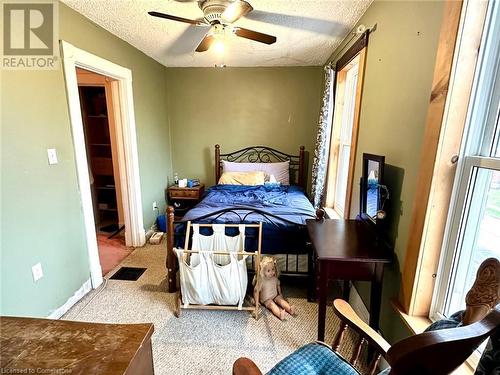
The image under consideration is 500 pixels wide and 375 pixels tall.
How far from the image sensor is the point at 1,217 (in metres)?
1.50

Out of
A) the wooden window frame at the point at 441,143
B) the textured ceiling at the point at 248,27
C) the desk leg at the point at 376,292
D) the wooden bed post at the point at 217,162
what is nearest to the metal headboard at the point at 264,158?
the wooden bed post at the point at 217,162

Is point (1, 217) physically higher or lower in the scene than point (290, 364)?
higher

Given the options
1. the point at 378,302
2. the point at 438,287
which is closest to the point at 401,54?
the point at 438,287

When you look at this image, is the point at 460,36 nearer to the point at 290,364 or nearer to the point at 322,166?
the point at 290,364

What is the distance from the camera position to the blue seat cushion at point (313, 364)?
907 millimetres

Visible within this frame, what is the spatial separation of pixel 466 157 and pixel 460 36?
1.57 feet

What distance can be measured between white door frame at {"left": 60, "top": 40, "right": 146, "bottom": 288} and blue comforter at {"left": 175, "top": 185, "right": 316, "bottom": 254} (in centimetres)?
82

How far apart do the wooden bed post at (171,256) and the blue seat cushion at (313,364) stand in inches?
52.4

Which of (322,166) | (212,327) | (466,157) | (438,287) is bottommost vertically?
(212,327)

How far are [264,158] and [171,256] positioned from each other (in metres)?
2.40

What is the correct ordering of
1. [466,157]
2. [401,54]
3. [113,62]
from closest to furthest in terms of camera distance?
[466,157] < [401,54] < [113,62]

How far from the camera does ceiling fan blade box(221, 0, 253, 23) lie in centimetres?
163

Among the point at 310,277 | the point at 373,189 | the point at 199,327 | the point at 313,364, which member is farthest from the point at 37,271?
the point at 373,189

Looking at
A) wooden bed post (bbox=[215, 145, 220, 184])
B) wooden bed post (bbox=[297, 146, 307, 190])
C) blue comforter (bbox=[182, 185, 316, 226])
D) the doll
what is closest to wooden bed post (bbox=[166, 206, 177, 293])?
blue comforter (bbox=[182, 185, 316, 226])
